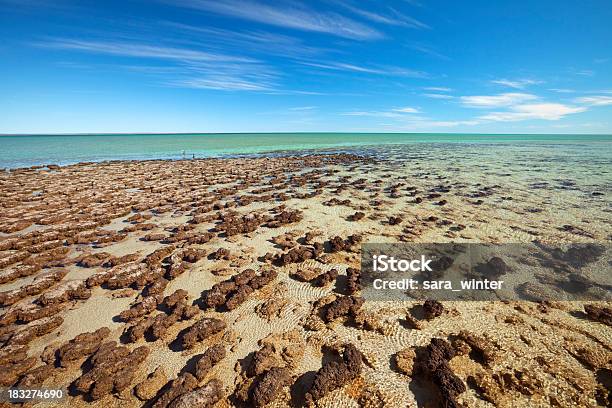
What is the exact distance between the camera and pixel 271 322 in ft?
22.0

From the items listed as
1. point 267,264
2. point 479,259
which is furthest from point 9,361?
point 479,259

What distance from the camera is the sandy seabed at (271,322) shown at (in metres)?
4.88

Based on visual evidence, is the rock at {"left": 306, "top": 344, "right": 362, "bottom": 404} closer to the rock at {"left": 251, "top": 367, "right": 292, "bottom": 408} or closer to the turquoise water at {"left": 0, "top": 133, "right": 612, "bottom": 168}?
the rock at {"left": 251, "top": 367, "right": 292, "bottom": 408}

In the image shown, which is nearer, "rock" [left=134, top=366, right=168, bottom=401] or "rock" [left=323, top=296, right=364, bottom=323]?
"rock" [left=134, top=366, right=168, bottom=401]

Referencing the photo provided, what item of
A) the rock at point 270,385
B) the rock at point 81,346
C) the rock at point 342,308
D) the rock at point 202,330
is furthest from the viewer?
the rock at point 342,308

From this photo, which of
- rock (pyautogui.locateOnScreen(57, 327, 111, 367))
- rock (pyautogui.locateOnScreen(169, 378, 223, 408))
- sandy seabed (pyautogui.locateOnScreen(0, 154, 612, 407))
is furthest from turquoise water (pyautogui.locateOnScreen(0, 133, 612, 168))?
rock (pyautogui.locateOnScreen(169, 378, 223, 408))

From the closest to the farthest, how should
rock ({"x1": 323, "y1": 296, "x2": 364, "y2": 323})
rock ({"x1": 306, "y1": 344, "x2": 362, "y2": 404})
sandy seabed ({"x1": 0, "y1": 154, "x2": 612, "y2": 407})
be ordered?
1. rock ({"x1": 306, "y1": 344, "x2": 362, "y2": 404})
2. sandy seabed ({"x1": 0, "y1": 154, "x2": 612, "y2": 407})
3. rock ({"x1": 323, "y1": 296, "x2": 364, "y2": 323})

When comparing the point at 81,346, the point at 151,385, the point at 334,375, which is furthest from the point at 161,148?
the point at 334,375

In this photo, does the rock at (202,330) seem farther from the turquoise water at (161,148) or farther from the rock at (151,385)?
the turquoise water at (161,148)

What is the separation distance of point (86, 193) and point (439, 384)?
25035 millimetres

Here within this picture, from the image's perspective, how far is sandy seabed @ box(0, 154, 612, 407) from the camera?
488cm

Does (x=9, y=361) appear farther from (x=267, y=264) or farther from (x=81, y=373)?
(x=267, y=264)

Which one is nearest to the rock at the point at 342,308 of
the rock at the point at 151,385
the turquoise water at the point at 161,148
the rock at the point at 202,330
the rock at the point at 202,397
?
the rock at the point at 202,330

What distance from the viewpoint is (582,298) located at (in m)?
7.27
